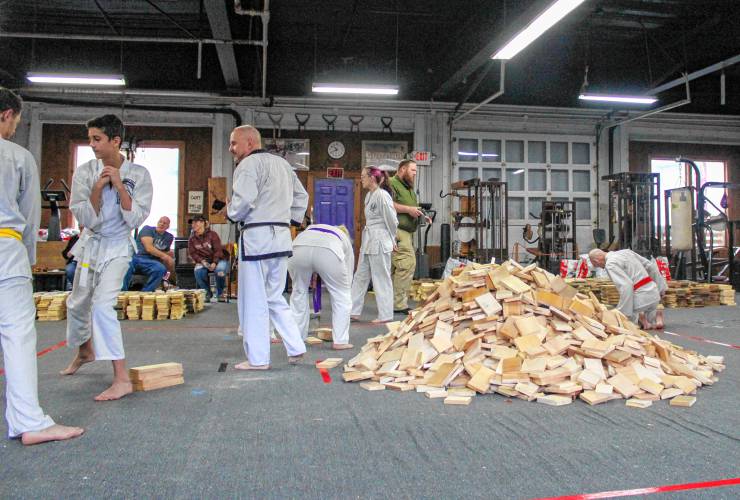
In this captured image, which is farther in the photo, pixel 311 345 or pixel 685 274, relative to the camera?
pixel 685 274

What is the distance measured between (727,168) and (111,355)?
15.3m

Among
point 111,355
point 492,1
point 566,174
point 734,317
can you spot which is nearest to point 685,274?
point 566,174

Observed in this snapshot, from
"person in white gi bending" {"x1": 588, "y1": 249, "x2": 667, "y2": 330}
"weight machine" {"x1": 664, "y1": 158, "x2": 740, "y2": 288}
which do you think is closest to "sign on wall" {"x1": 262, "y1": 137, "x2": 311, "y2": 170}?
"weight machine" {"x1": 664, "y1": 158, "x2": 740, "y2": 288}

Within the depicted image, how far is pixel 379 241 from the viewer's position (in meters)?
5.35

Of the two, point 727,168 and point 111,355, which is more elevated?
point 727,168

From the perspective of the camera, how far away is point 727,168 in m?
13.8

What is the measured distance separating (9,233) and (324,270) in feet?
7.34

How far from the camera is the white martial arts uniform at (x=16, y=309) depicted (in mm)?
2074

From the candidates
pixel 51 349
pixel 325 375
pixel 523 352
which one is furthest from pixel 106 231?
pixel 523 352

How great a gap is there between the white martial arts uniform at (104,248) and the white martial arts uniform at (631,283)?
430cm

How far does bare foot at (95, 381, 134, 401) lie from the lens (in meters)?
2.76

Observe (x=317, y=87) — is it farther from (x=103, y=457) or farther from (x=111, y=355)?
(x=103, y=457)

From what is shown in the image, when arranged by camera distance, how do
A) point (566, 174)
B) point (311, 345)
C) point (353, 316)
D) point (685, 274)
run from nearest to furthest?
point (311, 345) → point (353, 316) → point (685, 274) → point (566, 174)

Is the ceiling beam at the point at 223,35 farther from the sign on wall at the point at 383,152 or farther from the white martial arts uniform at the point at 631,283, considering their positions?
the white martial arts uniform at the point at 631,283
